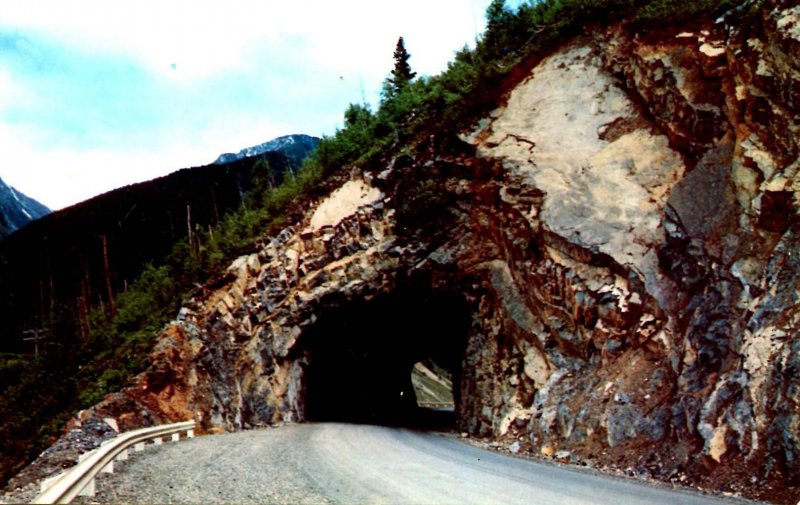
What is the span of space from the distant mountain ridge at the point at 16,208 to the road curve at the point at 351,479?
254 ft

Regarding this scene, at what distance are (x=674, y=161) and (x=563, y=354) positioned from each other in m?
5.39

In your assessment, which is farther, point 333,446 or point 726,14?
point 726,14

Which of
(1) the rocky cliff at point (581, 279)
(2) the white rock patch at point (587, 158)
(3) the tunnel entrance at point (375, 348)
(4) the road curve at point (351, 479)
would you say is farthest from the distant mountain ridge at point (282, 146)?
(4) the road curve at point (351, 479)

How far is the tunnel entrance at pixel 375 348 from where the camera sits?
21031 millimetres

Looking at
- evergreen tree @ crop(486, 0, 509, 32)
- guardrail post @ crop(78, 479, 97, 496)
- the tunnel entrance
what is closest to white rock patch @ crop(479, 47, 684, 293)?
evergreen tree @ crop(486, 0, 509, 32)

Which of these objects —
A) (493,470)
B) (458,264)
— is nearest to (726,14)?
(458,264)

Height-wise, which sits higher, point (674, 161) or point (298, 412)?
point (674, 161)

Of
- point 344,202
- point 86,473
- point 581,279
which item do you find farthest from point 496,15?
point 86,473

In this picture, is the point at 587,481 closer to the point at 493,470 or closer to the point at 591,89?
the point at 493,470

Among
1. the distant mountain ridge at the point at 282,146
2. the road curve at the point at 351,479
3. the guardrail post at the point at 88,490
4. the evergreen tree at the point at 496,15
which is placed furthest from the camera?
the distant mountain ridge at the point at 282,146

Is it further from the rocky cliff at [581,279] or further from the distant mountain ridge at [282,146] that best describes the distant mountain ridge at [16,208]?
the rocky cliff at [581,279]

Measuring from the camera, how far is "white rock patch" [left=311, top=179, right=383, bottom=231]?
21.2 meters

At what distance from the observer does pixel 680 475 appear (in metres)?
8.13

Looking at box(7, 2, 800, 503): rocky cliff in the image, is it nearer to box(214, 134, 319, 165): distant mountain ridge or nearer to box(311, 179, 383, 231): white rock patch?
box(311, 179, 383, 231): white rock patch
